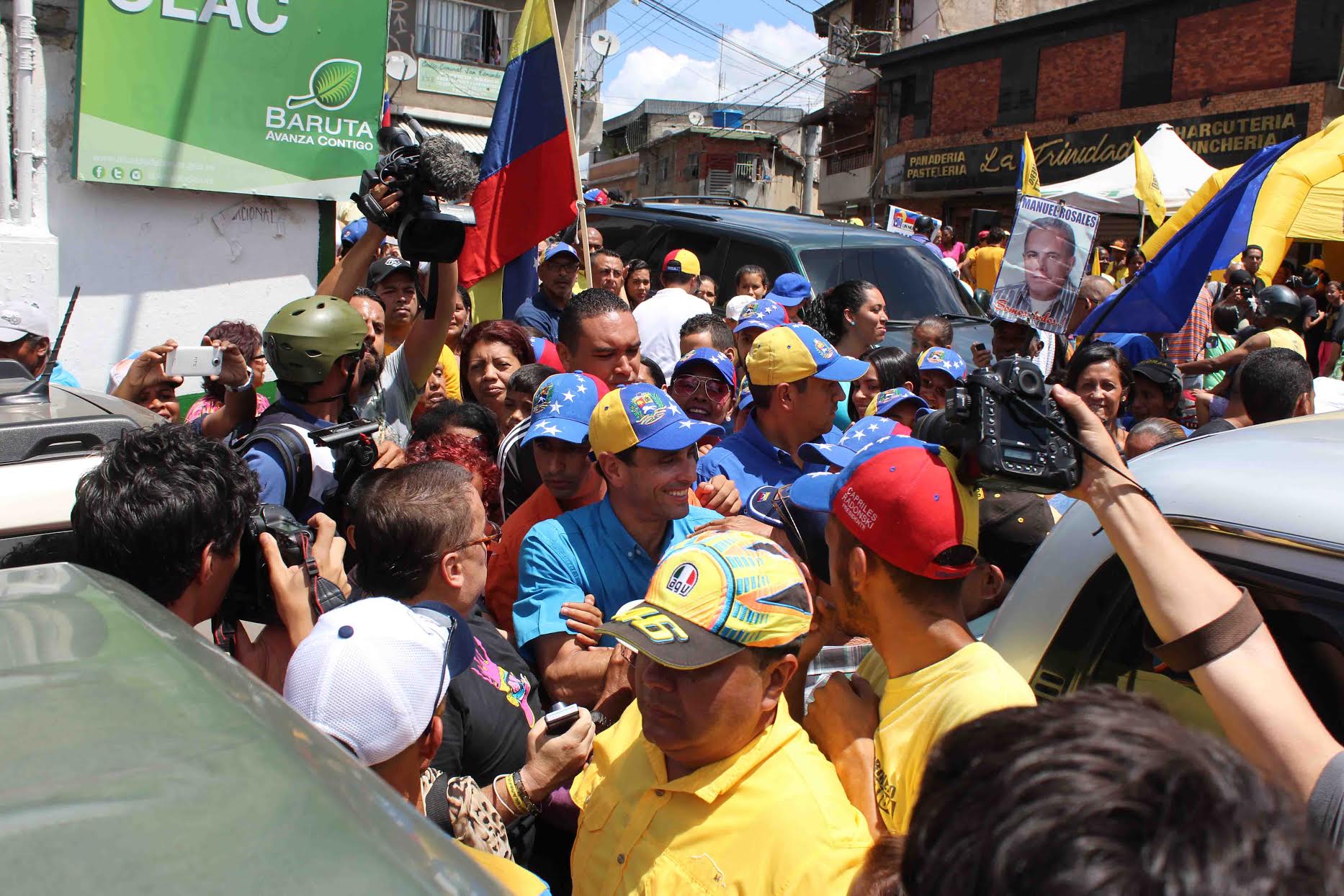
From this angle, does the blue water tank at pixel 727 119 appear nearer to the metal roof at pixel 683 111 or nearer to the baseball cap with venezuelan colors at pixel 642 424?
the metal roof at pixel 683 111

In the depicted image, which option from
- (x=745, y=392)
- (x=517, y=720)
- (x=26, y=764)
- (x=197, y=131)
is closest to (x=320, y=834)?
(x=26, y=764)

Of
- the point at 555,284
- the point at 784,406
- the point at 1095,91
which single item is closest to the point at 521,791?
the point at 784,406

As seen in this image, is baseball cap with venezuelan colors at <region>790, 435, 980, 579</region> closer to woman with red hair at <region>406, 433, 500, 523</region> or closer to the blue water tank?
woman with red hair at <region>406, 433, 500, 523</region>

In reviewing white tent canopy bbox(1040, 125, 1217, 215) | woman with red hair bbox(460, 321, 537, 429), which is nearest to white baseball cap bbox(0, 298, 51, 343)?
woman with red hair bbox(460, 321, 537, 429)

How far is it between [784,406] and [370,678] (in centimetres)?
238

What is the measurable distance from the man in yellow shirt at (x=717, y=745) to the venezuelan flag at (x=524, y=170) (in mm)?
4517

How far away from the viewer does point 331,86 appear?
6266 mm

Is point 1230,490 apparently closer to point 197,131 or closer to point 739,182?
point 197,131

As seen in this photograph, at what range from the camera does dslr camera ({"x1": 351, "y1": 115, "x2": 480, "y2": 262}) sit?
3758mm

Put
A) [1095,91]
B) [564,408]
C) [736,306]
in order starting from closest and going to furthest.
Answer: [564,408], [736,306], [1095,91]

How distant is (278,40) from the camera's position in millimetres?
6027

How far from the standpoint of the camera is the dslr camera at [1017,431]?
1746 millimetres

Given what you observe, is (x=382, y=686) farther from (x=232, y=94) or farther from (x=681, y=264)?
(x=681, y=264)

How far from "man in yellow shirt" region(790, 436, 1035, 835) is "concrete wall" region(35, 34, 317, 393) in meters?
4.99
